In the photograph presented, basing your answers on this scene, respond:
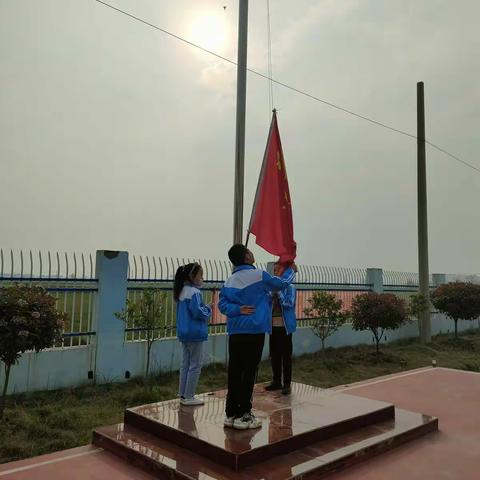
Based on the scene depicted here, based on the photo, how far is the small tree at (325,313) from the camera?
9.10 m

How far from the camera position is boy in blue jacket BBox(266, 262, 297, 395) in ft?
16.2

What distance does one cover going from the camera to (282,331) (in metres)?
5.07

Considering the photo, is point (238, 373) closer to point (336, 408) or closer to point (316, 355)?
point (336, 408)

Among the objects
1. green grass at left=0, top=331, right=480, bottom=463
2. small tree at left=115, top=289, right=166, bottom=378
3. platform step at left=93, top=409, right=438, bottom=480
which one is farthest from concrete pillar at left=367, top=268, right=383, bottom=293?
platform step at left=93, top=409, right=438, bottom=480

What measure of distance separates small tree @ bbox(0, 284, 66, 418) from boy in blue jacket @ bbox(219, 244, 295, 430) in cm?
219

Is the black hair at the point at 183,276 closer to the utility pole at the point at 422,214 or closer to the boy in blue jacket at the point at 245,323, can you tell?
the boy in blue jacket at the point at 245,323

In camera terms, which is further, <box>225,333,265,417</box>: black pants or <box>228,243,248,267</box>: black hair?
<box>228,243,248,267</box>: black hair

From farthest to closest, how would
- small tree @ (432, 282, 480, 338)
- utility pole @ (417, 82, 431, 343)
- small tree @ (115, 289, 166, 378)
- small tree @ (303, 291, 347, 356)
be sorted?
small tree @ (432, 282, 480, 338) → utility pole @ (417, 82, 431, 343) → small tree @ (303, 291, 347, 356) → small tree @ (115, 289, 166, 378)

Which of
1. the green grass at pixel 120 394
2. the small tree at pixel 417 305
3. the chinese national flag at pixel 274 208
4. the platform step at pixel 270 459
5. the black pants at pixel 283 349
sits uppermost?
the chinese national flag at pixel 274 208

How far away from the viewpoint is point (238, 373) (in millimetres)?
3773

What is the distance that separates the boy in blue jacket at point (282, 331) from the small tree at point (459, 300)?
847 cm

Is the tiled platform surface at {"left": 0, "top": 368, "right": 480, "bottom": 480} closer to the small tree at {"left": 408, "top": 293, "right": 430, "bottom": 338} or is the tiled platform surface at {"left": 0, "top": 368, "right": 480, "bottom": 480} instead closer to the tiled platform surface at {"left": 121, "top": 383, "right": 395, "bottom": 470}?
the tiled platform surface at {"left": 121, "top": 383, "right": 395, "bottom": 470}

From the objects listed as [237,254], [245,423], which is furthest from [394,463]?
[237,254]

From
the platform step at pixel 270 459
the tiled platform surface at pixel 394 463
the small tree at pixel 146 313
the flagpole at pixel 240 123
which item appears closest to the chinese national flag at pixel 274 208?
the flagpole at pixel 240 123
